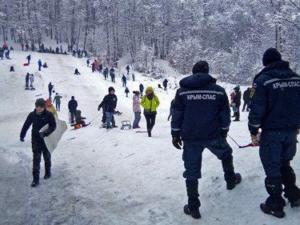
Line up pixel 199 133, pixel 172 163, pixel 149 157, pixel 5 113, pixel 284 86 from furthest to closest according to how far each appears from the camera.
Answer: pixel 5 113, pixel 149 157, pixel 172 163, pixel 199 133, pixel 284 86

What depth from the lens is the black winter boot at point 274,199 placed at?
5594 millimetres

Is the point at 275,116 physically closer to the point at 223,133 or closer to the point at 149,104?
the point at 223,133

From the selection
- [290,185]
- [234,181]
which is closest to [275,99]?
[290,185]

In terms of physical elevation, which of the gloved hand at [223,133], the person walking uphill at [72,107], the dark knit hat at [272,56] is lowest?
the person walking uphill at [72,107]

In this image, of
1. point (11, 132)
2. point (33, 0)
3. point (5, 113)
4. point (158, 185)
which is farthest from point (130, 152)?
point (33, 0)

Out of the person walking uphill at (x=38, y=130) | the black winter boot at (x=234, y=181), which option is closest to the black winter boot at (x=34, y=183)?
the person walking uphill at (x=38, y=130)

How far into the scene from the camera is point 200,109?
19.7 feet

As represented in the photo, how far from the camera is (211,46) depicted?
2763 inches

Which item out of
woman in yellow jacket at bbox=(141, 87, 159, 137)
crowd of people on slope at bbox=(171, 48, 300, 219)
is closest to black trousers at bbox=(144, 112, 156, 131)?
woman in yellow jacket at bbox=(141, 87, 159, 137)

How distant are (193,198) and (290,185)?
1360mm

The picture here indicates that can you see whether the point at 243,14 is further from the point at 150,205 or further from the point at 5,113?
the point at 150,205

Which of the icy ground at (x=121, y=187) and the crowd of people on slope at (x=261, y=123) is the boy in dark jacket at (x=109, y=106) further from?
the crowd of people on slope at (x=261, y=123)

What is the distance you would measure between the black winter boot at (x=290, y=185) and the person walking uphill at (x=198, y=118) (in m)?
0.94

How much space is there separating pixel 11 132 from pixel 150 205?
15799 millimetres
